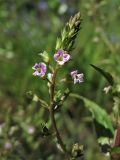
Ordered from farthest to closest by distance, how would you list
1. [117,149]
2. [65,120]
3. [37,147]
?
[65,120] < [37,147] < [117,149]

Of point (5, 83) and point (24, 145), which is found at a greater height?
point (5, 83)

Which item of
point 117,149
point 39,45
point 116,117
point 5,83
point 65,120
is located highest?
point 39,45

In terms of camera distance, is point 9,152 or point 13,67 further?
point 13,67

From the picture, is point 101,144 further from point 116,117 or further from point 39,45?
point 39,45

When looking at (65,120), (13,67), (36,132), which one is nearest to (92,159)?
(36,132)

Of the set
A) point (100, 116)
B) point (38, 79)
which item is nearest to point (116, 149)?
point (100, 116)

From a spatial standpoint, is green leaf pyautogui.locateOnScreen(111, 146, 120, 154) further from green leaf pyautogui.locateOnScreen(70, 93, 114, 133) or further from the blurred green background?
the blurred green background

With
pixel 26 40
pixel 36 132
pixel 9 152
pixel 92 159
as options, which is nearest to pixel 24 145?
pixel 36 132

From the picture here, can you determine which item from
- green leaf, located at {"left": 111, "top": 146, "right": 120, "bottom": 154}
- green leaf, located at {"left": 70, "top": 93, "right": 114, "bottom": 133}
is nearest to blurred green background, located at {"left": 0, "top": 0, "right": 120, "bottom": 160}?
green leaf, located at {"left": 70, "top": 93, "right": 114, "bottom": 133}

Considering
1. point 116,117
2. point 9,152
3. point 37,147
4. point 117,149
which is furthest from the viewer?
point 37,147
